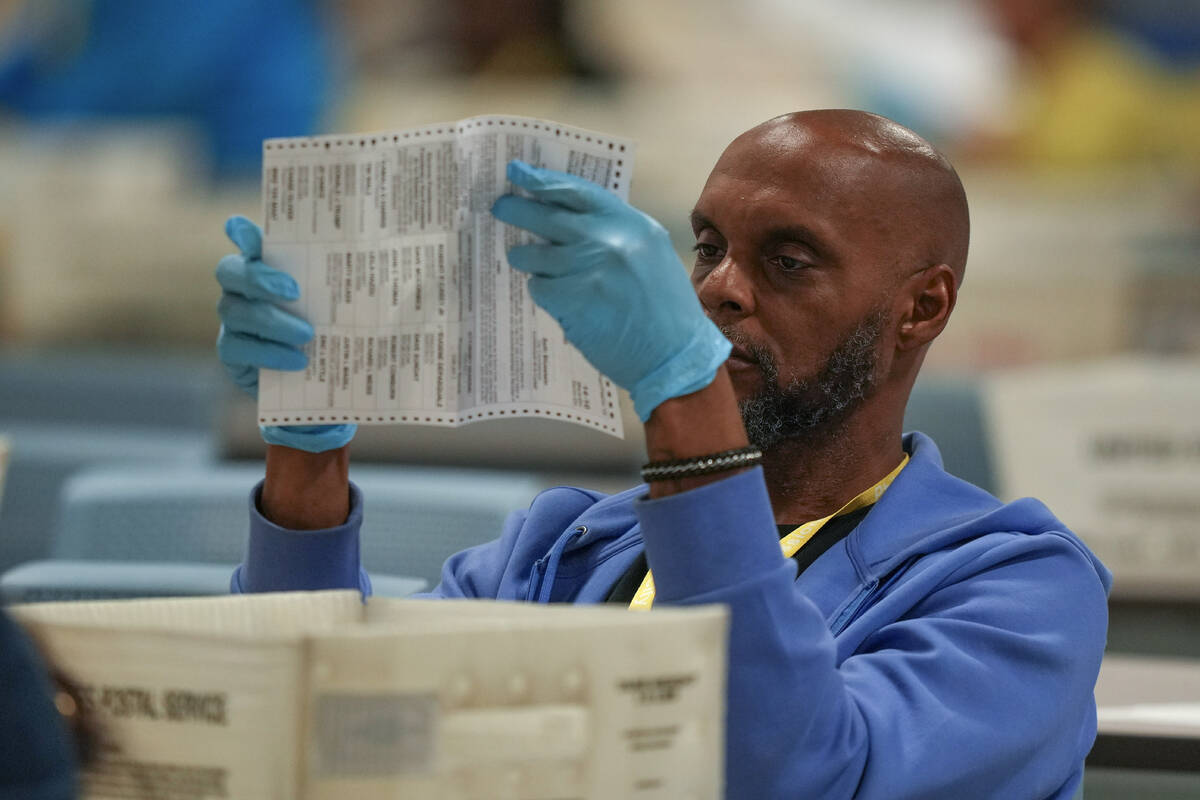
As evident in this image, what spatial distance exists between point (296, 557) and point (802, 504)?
0.54 meters

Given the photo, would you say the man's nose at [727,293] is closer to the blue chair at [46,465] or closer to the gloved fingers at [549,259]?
the gloved fingers at [549,259]

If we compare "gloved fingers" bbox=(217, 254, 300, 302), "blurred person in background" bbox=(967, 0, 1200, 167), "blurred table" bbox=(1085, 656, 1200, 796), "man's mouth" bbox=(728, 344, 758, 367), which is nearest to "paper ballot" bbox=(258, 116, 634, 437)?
"gloved fingers" bbox=(217, 254, 300, 302)

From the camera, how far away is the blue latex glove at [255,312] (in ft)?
4.13

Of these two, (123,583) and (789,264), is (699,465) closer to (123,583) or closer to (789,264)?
(789,264)

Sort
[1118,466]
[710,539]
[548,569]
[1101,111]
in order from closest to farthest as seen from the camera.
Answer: [710,539]
[548,569]
[1118,466]
[1101,111]

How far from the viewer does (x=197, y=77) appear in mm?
4730

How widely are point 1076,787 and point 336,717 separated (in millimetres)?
819

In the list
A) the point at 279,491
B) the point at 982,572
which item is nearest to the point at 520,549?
the point at 279,491

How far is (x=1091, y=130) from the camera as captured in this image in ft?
16.9

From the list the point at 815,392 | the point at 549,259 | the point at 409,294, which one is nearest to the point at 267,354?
the point at 409,294

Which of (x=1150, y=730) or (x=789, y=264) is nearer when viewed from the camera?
(x=789, y=264)

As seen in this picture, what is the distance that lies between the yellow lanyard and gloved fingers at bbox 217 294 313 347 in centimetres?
43

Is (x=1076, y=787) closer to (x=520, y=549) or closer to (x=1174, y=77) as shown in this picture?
(x=520, y=549)

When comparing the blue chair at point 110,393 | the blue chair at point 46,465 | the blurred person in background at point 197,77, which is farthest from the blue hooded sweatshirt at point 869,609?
the blurred person in background at point 197,77
